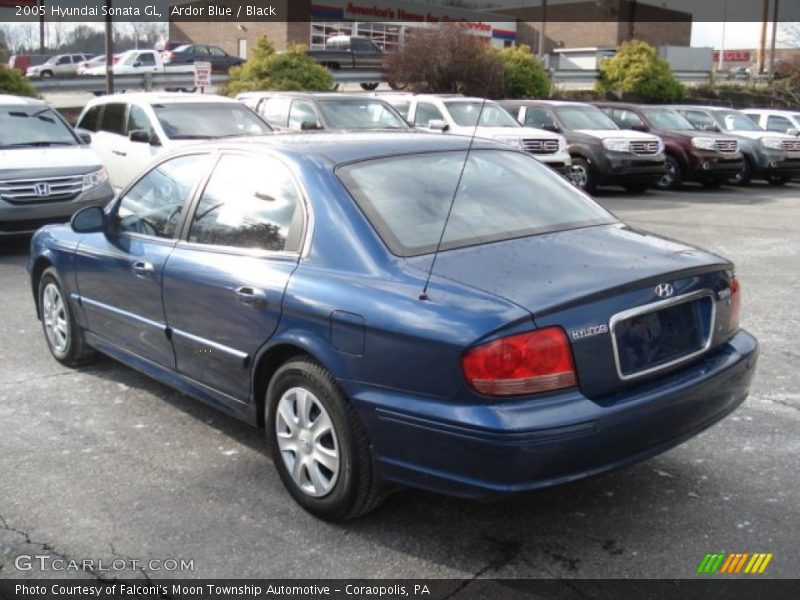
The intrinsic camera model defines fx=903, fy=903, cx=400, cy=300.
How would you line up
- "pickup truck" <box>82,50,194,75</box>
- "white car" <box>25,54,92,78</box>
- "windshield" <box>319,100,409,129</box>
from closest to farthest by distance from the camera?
1. "windshield" <box>319,100,409,129</box>
2. "pickup truck" <box>82,50,194,75</box>
3. "white car" <box>25,54,92,78</box>

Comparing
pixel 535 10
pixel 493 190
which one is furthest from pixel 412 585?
pixel 535 10

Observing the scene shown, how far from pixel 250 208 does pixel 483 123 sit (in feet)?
41.6

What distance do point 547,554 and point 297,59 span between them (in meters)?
21.0

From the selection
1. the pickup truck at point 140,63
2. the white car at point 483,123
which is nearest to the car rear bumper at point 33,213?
the white car at point 483,123

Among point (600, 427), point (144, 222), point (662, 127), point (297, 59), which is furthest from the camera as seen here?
Answer: point (297, 59)

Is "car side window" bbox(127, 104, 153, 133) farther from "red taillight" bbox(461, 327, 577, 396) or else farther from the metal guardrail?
the metal guardrail

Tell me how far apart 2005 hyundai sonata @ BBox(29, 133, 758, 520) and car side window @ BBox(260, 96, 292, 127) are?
31.7 feet

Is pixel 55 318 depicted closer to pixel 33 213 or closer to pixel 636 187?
pixel 33 213

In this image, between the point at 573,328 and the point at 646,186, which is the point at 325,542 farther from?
the point at 646,186

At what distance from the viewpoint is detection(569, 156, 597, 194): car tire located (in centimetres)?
1688

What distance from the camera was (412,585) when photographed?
11.0 feet

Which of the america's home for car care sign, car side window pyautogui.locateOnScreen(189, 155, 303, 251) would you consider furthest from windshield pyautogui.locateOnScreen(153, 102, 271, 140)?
the america's home for car care sign

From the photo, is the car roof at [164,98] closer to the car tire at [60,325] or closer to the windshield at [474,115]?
the windshield at [474,115]

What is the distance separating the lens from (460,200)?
4.16 m
